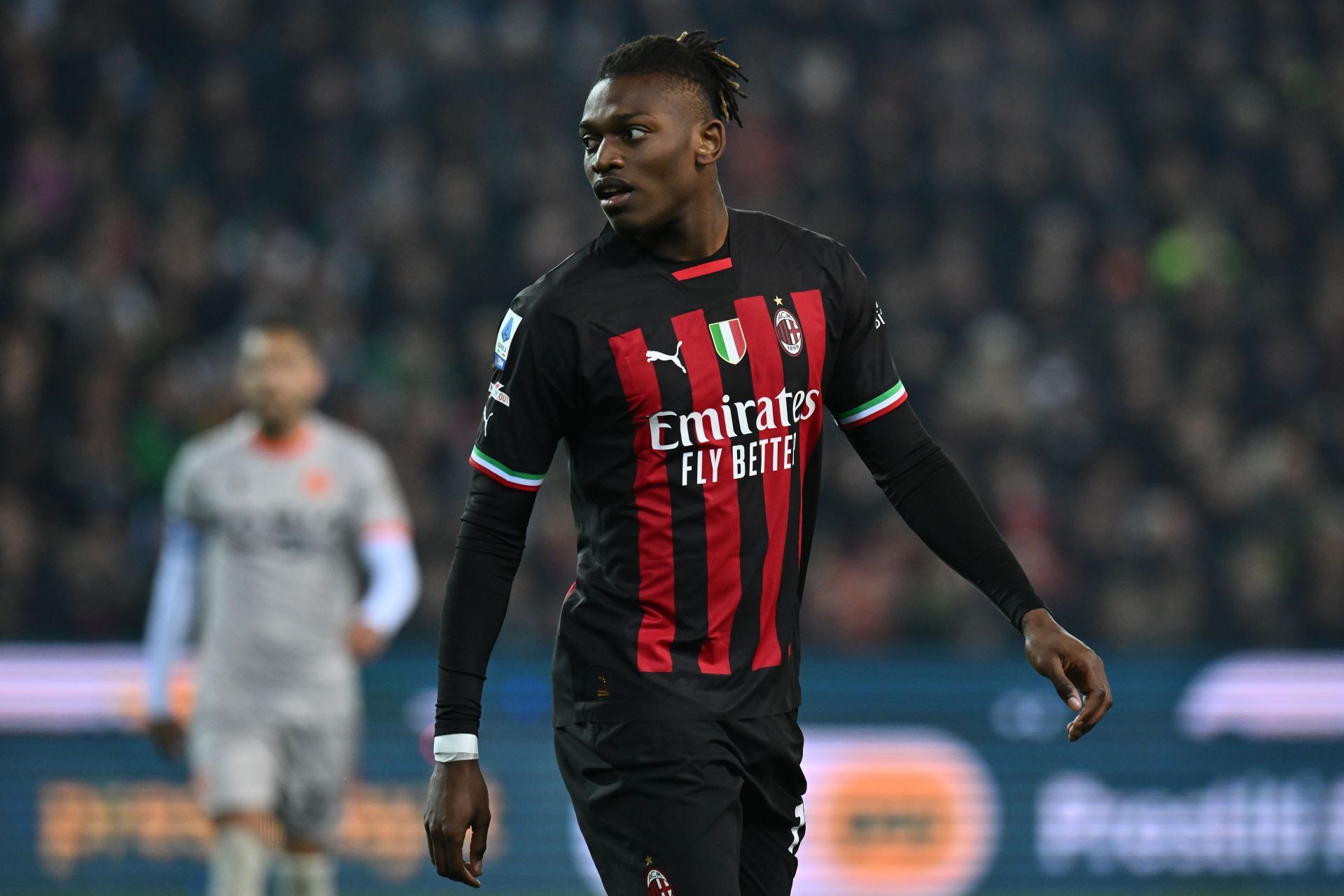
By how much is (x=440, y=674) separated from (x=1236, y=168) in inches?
416

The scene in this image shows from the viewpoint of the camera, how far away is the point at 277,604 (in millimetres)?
6355

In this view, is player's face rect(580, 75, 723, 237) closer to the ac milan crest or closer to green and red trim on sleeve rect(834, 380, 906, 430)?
the ac milan crest

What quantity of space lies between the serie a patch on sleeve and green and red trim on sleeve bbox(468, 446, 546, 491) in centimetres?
17

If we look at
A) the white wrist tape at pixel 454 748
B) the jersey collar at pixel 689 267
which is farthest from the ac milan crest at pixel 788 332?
the white wrist tape at pixel 454 748

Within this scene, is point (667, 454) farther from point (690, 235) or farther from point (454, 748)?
point (454, 748)

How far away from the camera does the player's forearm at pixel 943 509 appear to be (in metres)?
3.36

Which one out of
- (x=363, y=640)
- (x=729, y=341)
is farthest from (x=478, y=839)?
(x=363, y=640)

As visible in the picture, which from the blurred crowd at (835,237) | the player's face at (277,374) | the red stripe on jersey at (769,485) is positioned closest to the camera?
the red stripe on jersey at (769,485)

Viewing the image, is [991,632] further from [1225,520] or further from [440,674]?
[440,674]

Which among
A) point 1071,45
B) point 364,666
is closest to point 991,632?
point 364,666

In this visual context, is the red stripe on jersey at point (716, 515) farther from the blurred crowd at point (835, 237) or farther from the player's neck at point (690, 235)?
the blurred crowd at point (835, 237)

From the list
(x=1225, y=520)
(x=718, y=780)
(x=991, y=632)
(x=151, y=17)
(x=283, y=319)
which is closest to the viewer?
(x=718, y=780)

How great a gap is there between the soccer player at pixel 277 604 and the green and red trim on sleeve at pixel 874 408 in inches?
127

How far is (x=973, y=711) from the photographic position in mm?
8695
